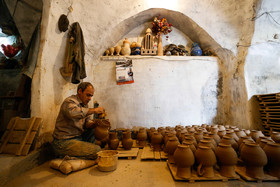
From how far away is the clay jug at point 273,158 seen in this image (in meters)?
1.64

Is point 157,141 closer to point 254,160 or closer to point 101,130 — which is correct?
point 101,130

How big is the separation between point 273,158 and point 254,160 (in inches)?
10.1

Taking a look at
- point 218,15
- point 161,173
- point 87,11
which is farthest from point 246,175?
point 87,11

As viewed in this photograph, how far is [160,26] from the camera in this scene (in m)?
4.35

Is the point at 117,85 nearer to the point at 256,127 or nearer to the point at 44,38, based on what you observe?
the point at 44,38

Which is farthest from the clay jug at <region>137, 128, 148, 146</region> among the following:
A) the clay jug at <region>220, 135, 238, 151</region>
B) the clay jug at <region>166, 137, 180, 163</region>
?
the clay jug at <region>220, 135, 238, 151</region>

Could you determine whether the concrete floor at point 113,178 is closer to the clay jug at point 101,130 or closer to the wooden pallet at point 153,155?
the wooden pallet at point 153,155

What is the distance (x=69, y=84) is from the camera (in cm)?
303

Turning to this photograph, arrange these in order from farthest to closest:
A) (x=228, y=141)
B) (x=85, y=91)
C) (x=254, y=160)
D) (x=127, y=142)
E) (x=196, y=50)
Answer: (x=196, y=50), (x=127, y=142), (x=85, y=91), (x=228, y=141), (x=254, y=160)

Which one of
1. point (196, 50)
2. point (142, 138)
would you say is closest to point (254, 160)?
point (142, 138)

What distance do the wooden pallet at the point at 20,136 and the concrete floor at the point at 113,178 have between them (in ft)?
1.25

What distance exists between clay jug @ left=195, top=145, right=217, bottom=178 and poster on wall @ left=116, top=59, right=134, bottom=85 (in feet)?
8.93

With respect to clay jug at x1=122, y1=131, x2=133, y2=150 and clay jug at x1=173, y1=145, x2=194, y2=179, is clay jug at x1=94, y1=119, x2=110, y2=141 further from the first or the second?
clay jug at x1=173, y1=145, x2=194, y2=179

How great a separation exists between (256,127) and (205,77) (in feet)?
5.72
